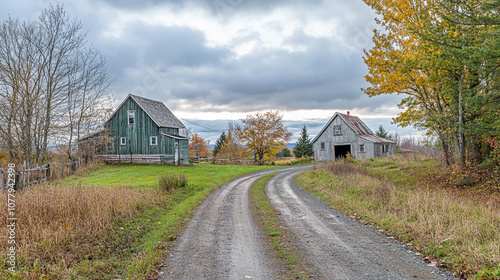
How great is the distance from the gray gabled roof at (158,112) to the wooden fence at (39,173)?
1030 cm

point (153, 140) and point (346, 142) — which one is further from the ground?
point (153, 140)

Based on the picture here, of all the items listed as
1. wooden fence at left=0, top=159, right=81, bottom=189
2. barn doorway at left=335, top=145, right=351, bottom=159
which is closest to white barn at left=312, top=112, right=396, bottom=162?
barn doorway at left=335, top=145, right=351, bottom=159

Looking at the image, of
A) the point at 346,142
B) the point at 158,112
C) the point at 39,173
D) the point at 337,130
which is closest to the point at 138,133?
the point at 158,112

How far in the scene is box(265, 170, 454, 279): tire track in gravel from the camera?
17.0 feet

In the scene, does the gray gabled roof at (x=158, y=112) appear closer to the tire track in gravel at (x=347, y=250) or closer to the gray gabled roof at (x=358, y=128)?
the gray gabled roof at (x=358, y=128)

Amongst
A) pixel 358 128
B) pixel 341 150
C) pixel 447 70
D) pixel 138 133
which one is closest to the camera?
pixel 447 70

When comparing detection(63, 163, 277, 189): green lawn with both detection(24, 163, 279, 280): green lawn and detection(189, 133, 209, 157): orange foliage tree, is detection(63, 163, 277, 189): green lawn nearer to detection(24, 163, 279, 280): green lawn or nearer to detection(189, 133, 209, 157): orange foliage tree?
detection(24, 163, 279, 280): green lawn

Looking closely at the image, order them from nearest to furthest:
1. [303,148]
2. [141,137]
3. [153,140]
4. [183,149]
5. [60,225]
Result: 1. [60,225]
2. [153,140]
3. [141,137]
4. [183,149]
5. [303,148]

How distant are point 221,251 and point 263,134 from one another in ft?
122

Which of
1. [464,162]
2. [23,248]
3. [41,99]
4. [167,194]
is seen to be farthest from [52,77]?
[464,162]

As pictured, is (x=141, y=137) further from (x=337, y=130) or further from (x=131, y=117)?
(x=337, y=130)

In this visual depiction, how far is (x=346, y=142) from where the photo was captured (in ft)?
124

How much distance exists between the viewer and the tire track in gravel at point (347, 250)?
5188 mm

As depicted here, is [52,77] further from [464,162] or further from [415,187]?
[464,162]
